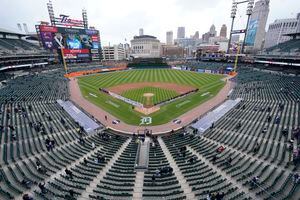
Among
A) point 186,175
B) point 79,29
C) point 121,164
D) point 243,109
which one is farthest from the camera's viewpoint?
point 79,29

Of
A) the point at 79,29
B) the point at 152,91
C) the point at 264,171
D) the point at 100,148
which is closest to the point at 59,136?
the point at 100,148

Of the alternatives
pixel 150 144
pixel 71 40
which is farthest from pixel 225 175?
pixel 71 40

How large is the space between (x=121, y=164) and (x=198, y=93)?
32.8 m

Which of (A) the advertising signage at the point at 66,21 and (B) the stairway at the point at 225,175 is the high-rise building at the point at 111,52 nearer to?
(A) the advertising signage at the point at 66,21

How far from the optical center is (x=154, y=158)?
18.8 m

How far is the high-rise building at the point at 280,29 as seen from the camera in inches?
5645

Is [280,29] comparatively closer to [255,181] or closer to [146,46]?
[146,46]

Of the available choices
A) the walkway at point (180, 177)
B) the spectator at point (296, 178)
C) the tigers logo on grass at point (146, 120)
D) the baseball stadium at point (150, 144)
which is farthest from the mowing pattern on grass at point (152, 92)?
A: the spectator at point (296, 178)

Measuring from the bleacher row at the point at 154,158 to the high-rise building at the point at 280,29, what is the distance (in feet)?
540

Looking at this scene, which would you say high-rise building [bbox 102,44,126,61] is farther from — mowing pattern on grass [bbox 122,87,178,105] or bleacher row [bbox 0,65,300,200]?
bleacher row [bbox 0,65,300,200]

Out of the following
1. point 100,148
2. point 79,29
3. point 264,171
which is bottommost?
point 100,148

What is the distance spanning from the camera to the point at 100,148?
68.9ft

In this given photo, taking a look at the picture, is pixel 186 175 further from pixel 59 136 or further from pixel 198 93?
pixel 198 93

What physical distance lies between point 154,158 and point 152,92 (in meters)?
28.6
